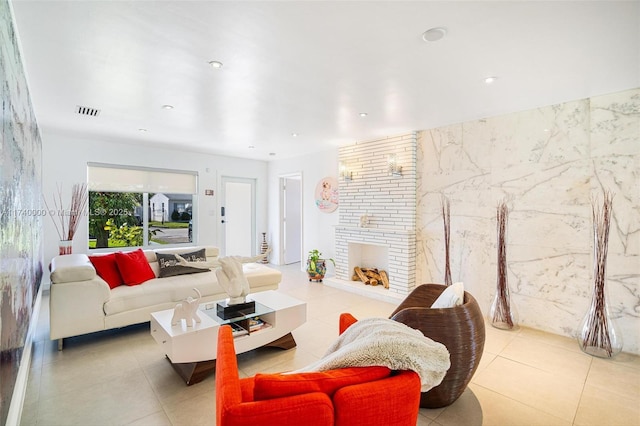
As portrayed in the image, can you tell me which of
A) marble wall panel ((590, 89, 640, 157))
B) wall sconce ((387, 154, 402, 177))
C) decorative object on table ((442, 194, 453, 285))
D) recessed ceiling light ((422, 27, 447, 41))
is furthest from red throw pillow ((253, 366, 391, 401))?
wall sconce ((387, 154, 402, 177))

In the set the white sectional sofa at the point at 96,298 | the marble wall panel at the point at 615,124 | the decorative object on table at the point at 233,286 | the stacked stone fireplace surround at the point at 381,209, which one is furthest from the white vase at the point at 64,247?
the marble wall panel at the point at 615,124

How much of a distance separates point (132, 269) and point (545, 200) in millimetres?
4797

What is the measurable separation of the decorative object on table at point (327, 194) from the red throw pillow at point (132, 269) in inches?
130

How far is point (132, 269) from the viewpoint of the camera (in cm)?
349

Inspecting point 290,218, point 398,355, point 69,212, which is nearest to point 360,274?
point 290,218

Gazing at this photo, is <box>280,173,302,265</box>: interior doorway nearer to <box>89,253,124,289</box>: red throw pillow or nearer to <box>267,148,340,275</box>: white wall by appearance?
<box>267,148,340,275</box>: white wall

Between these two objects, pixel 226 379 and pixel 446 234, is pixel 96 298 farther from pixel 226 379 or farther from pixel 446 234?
pixel 446 234

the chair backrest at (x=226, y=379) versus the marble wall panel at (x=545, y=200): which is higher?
the marble wall panel at (x=545, y=200)

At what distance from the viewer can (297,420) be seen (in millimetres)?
947

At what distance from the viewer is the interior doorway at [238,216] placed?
6.82 metres

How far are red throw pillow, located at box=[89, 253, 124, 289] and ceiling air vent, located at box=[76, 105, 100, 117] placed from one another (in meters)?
1.72

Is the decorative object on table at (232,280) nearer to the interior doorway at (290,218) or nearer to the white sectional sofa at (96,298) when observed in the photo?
the white sectional sofa at (96,298)

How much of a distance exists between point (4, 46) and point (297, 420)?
7.28ft

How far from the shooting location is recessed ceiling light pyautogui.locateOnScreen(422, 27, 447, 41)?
76.4 inches
